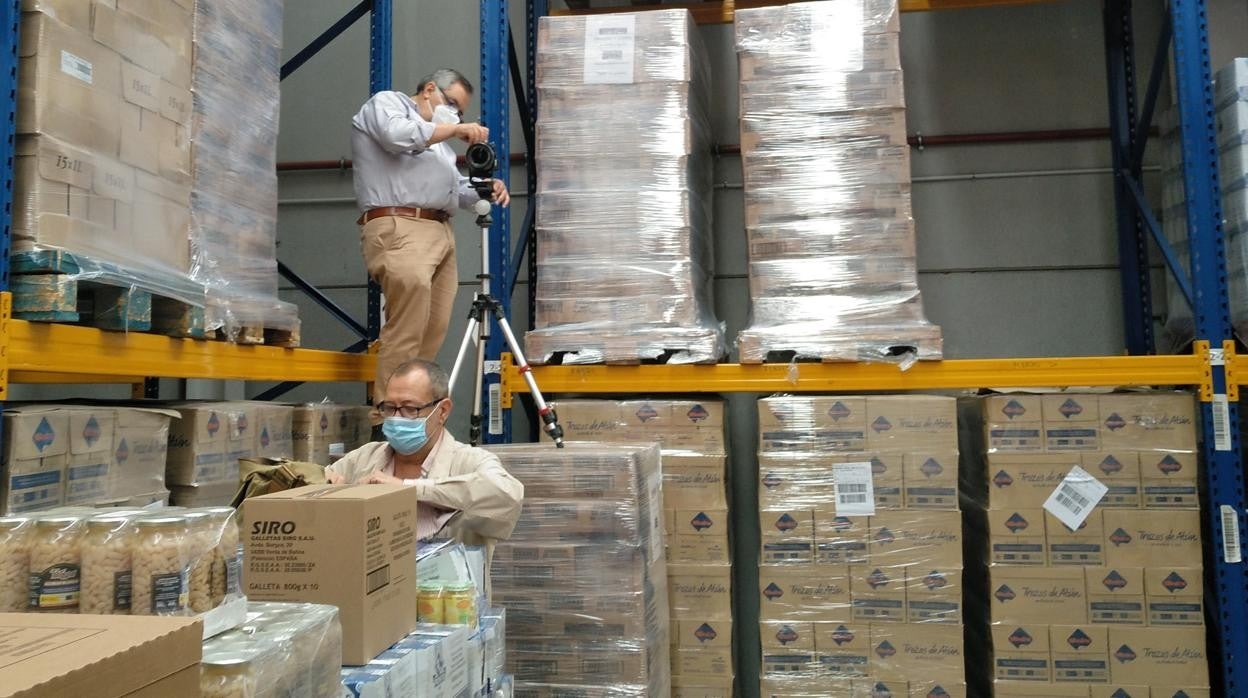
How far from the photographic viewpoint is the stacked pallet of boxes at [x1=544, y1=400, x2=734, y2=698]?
166 inches

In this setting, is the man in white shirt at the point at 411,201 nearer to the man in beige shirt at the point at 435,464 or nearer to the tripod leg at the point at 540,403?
the tripod leg at the point at 540,403

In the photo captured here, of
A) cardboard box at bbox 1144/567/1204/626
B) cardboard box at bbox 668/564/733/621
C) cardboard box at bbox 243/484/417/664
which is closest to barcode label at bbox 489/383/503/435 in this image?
cardboard box at bbox 668/564/733/621

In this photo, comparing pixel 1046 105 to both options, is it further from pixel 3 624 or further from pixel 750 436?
pixel 3 624

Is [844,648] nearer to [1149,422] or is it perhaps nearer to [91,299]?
[1149,422]

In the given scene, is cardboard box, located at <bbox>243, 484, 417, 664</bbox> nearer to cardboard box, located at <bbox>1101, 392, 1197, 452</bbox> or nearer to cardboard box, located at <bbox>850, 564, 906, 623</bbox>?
cardboard box, located at <bbox>850, 564, 906, 623</bbox>

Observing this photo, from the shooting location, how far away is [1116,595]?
4008 millimetres

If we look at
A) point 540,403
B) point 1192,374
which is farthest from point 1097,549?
point 540,403

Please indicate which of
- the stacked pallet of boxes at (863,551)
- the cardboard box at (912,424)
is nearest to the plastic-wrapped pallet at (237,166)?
the stacked pallet of boxes at (863,551)

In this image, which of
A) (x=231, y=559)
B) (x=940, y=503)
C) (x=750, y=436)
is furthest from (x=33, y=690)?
(x=750, y=436)

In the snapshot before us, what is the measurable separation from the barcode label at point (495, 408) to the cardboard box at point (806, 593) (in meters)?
1.51

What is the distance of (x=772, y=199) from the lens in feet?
14.4

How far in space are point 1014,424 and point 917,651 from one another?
1.17m

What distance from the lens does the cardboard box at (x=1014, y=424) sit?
163 inches

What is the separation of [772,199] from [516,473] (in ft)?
6.53
